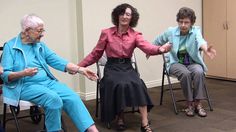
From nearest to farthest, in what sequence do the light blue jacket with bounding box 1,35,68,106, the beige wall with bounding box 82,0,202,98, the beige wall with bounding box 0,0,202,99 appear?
the light blue jacket with bounding box 1,35,68,106, the beige wall with bounding box 0,0,202,99, the beige wall with bounding box 82,0,202,98

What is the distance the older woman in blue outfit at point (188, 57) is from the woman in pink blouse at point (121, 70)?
576 mm

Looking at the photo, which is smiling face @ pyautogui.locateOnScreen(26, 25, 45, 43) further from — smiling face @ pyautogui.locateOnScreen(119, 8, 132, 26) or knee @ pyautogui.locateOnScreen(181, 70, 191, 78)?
knee @ pyautogui.locateOnScreen(181, 70, 191, 78)

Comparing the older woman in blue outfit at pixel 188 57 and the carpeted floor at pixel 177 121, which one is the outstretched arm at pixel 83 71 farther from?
the older woman in blue outfit at pixel 188 57

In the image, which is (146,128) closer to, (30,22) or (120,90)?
Result: (120,90)

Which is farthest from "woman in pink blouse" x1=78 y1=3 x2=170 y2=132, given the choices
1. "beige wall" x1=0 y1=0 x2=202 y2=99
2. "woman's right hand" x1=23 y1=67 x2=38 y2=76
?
"beige wall" x1=0 y1=0 x2=202 y2=99

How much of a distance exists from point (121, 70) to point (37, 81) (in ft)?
2.98

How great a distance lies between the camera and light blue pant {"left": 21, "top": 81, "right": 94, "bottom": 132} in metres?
2.83

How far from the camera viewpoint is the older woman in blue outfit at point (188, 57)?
3908 millimetres

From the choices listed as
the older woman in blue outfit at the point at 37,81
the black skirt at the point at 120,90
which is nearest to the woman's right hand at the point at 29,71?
the older woman in blue outfit at the point at 37,81

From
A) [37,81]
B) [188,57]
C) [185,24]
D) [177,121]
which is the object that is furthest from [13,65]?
[188,57]

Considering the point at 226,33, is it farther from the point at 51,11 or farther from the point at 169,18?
the point at 51,11

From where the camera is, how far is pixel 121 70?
3.60 meters

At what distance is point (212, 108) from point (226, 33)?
72.8 inches

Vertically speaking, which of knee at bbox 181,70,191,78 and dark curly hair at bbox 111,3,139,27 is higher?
dark curly hair at bbox 111,3,139,27
